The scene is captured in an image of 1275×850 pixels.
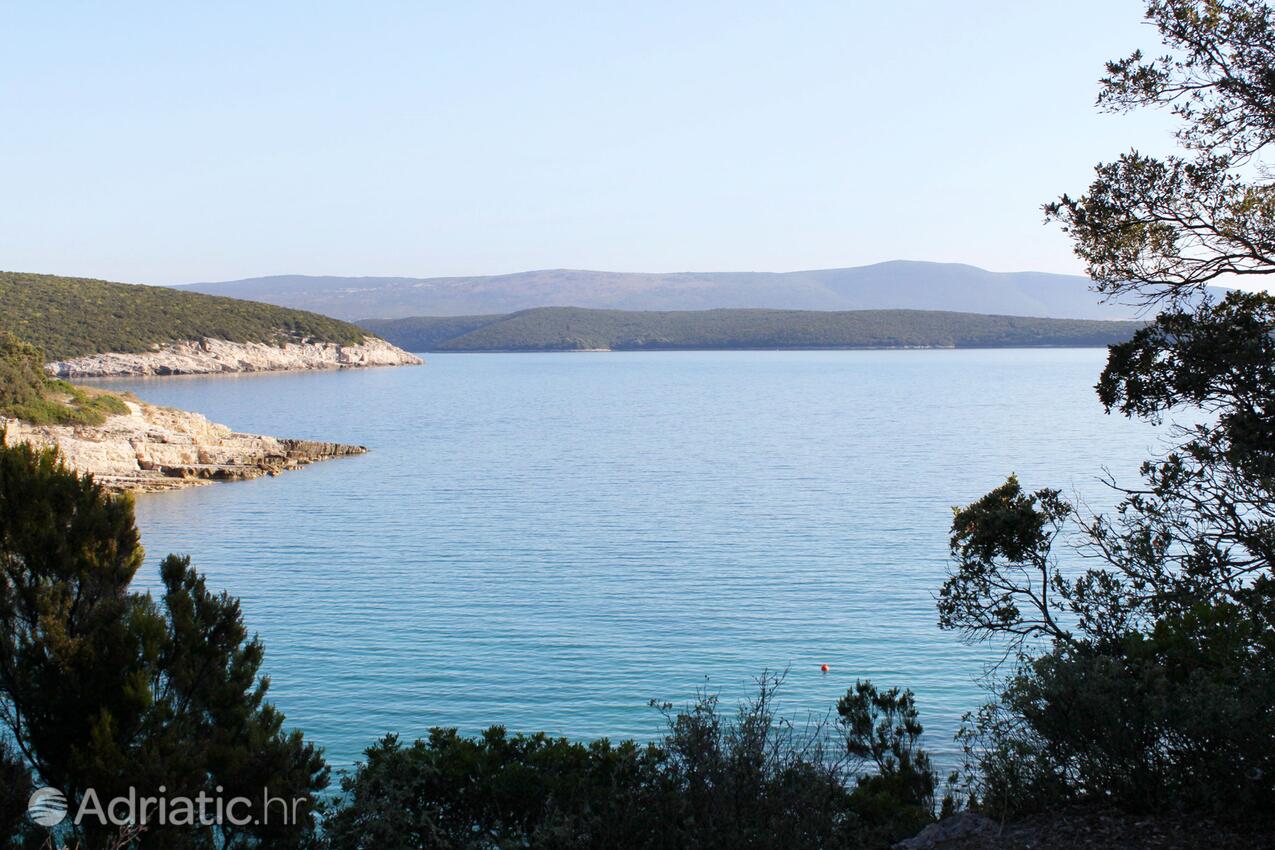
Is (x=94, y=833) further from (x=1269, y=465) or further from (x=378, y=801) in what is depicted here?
(x=1269, y=465)

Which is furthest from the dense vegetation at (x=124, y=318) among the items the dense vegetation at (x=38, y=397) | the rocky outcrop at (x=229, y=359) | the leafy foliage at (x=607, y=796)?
the leafy foliage at (x=607, y=796)

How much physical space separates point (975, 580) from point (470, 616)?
11647 millimetres

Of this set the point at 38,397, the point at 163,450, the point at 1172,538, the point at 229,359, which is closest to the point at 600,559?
the point at 1172,538

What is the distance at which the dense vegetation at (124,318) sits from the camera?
10221 cm

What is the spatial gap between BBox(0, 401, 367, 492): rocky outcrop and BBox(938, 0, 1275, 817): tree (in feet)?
99.9

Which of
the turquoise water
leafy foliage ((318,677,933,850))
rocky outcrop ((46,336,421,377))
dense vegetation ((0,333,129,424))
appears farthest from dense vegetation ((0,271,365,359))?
leafy foliage ((318,677,933,850))

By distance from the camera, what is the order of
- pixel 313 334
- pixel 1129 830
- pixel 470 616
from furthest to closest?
pixel 313 334, pixel 470 616, pixel 1129 830

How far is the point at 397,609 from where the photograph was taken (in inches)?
805

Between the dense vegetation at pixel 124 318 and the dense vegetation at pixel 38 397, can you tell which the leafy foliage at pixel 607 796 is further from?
the dense vegetation at pixel 124 318

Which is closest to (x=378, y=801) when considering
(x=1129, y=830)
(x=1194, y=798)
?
(x=1129, y=830)

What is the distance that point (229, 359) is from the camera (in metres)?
118

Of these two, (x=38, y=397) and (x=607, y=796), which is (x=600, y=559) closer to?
(x=607, y=796)

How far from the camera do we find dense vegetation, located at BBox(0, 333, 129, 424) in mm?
37406

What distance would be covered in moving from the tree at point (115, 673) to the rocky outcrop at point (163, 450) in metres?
28.0
